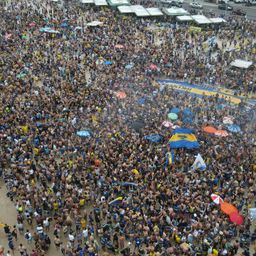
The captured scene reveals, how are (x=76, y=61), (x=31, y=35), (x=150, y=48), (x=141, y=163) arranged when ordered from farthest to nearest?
1. (x=31, y=35)
2. (x=150, y=48)
3. (x=76, y=61)
4. (x=141, y=163)

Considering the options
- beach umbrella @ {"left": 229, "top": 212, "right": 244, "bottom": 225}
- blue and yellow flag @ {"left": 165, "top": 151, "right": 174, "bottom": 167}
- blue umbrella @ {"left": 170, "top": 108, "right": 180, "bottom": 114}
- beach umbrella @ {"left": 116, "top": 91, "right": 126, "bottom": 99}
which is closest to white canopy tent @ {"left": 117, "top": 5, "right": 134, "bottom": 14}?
beach umbrella @ {"left": 116, "top": 91, "right": 126, "bottom": 99}

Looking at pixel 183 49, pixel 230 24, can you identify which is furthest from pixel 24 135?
pixel 230 24

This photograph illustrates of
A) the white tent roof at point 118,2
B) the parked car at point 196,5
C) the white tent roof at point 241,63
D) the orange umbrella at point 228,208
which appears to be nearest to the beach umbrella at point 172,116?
the orange umbrella at point 228,208

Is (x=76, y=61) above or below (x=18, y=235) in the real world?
Answer: above

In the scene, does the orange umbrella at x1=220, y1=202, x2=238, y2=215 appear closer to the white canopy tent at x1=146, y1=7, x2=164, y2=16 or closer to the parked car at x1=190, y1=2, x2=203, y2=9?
the white canopy tent at x1=146, y1=7, x2=164, y2=16

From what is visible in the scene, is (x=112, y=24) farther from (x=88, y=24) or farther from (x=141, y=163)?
(x=141, y=163)

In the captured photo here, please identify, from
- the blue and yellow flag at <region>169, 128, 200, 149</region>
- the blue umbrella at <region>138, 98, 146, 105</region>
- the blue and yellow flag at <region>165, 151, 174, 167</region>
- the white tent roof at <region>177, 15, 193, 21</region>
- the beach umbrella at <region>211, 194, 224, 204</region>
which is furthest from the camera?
the white tent roof at <region>177, 15, 193, 21</region>

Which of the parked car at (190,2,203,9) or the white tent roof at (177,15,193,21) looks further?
the parked car at (190,2,203,9)
